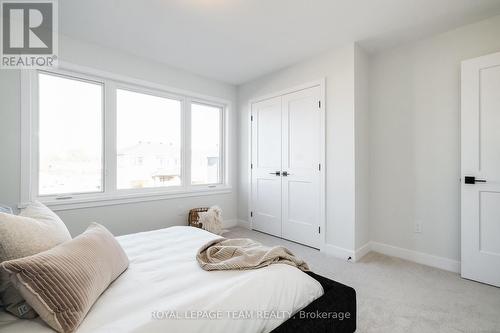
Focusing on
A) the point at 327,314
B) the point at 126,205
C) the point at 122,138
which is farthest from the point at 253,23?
the point at 126,205

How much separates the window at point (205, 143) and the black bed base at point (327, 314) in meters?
2.85

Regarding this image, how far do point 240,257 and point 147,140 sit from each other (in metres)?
2.61

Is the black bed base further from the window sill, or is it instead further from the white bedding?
the window sill

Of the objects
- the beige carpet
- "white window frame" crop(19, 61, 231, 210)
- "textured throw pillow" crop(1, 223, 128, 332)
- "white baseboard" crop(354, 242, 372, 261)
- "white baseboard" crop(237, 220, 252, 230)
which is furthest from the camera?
"white baseboard" crop(237, 220, 252, 230)

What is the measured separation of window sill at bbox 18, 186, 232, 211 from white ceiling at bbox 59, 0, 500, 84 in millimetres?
1870

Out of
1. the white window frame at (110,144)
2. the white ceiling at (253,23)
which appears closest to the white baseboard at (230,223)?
the white window frame at (110,144)

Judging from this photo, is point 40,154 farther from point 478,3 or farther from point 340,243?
point 478,3

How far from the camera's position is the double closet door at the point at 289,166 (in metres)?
3.13

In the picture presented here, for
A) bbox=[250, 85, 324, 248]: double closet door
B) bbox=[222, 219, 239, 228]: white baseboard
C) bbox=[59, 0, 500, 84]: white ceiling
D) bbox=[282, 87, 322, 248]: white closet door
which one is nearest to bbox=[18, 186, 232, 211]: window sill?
bbox=[222, 219, 239, 228]: white baseboard

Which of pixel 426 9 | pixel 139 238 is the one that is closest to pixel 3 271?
pixel 139 238

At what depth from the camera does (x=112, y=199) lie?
9.61 ft

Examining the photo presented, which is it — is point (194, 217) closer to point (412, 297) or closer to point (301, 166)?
point (301, 166)

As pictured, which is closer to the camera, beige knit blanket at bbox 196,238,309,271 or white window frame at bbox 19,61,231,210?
beige knit blanket at bbox 196,238,309,271

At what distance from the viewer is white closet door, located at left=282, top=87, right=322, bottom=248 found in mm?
3119
